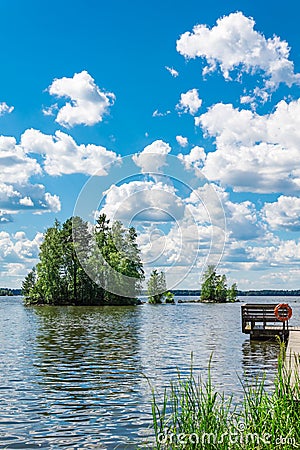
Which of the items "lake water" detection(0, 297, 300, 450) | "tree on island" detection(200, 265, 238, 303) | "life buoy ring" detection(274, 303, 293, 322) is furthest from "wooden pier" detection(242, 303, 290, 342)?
"tree on island" detection(200, 265, 238, 303)

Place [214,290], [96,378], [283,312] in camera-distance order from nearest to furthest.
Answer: [96,378] < [283,312] < [214,290]

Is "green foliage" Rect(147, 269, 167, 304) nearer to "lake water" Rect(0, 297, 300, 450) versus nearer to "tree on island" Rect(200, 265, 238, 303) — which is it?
"tree on island" Rect(200, 265, 238, 303)

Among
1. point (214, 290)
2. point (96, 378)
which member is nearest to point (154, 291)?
point (214, 290)

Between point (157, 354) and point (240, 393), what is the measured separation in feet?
35.7

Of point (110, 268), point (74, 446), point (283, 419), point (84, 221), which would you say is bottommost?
point (74, 446)

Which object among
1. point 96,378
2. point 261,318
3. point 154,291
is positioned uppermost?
point 154,291

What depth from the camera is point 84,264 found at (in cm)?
10075

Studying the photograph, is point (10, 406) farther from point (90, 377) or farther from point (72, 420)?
point (90, 377)

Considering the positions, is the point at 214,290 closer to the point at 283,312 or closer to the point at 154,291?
the point at 154,291

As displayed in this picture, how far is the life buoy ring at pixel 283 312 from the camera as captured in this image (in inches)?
1242

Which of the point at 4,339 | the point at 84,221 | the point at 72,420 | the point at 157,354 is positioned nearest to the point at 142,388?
the point at 72,420

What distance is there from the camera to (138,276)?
10075 centimetres

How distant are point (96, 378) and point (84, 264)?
8082cm

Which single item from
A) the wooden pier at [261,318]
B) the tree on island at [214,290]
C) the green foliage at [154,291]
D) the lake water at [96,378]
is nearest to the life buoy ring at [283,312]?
the wooden pier at [261,318]
